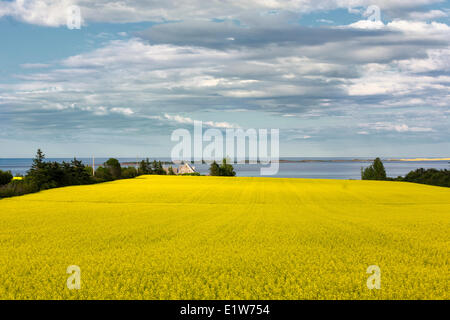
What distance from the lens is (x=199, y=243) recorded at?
12891mm

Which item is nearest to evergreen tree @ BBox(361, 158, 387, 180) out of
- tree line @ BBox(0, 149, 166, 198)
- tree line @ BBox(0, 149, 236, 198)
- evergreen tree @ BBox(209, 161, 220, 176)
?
evergreen tree @ BBox(209, 161, 220, 176)

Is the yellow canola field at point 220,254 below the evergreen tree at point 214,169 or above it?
below

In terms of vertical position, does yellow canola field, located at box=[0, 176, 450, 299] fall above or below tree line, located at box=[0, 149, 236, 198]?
below

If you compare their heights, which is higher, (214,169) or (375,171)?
(214,169)

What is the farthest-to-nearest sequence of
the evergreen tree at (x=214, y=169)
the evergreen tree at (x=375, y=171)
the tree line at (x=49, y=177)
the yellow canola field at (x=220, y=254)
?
the evergreen tree at (x=214, y=169), the evergreen tree at (x=375, y=171), the tree line at (x=49, y=177), the yellow canola field at (x=220, y=254)

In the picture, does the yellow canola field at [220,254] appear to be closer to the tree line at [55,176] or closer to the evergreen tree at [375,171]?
the tree line at [55,176]

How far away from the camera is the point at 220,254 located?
11039 mm

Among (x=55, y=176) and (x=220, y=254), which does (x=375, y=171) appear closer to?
(x=55, y=176)

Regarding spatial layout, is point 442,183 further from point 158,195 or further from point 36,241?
point 36,241

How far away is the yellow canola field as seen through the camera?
7914 mm

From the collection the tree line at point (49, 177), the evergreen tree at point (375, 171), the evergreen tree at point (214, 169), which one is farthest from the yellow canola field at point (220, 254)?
the evergreen tree at point (375, 171)

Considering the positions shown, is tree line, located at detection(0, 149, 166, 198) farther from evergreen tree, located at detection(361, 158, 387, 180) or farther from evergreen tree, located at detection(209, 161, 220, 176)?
evergreen tree, located at detection(361, 158, 387, 180)

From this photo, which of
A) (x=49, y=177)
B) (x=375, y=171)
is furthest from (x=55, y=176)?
(x=375, y=171)

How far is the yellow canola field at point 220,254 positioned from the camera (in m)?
7.91
